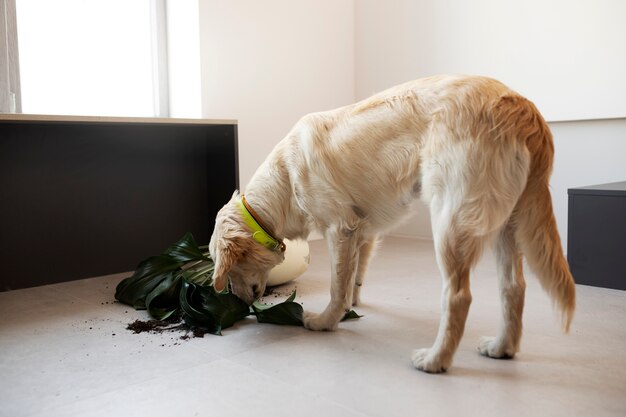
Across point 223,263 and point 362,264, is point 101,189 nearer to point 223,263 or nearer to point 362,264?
point 223,263

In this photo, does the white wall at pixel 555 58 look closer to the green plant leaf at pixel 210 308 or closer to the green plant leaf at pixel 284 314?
the green plant leaf at pixel 284 314

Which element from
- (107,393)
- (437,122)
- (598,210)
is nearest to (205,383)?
(107,393)

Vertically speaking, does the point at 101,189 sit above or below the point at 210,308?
above

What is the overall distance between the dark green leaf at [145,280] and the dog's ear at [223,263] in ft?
2.22

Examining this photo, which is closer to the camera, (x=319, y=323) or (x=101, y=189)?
(x=319, y=323)

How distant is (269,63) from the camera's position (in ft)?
16.8

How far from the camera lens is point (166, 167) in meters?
4.39

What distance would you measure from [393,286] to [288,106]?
2388 millimetres

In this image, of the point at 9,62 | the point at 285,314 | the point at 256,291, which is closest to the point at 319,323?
the point at 285,314

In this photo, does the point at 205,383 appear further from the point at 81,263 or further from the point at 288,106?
the point at 288,106

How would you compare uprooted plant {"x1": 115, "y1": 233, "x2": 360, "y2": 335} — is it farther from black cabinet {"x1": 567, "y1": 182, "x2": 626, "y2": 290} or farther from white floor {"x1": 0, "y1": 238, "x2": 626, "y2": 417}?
black cabinet {"x1": 567, "y1": 182, "x2": 626, "y2": 290}

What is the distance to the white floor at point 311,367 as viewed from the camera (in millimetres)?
1843

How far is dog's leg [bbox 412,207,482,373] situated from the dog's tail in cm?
24

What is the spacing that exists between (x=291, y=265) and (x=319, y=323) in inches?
36.1
